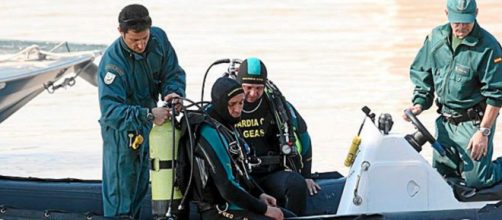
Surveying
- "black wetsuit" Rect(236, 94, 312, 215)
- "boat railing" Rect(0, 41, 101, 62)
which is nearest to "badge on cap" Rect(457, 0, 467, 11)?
"black wetsuit" Rect(236, 94, 312, 215)

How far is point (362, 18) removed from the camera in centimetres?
1853

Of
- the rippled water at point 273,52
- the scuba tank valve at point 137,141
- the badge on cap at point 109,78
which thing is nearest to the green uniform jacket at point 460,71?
the scuba tank valve at point 137,141

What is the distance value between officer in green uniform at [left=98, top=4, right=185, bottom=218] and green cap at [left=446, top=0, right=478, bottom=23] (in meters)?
1.25

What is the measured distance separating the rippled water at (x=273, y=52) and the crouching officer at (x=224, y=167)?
3213mm

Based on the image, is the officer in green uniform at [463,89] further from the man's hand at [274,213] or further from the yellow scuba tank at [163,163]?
the yellow scuba tank at [163,163]

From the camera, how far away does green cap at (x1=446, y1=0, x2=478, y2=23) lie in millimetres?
5973

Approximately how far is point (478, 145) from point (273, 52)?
868cm

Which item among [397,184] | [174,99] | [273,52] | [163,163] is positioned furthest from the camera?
[273,52]

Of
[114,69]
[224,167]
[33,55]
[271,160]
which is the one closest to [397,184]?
[271,160]

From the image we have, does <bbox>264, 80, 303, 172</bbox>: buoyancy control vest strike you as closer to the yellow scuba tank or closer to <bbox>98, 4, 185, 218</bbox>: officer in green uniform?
<bbox>98, 4, 185, 218</bbox>: officer in green uniform

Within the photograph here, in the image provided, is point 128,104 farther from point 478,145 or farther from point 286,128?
point 478,145

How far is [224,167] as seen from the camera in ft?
17.2

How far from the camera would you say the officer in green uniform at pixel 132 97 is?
546cm

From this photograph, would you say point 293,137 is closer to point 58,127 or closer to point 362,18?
point 58,127
